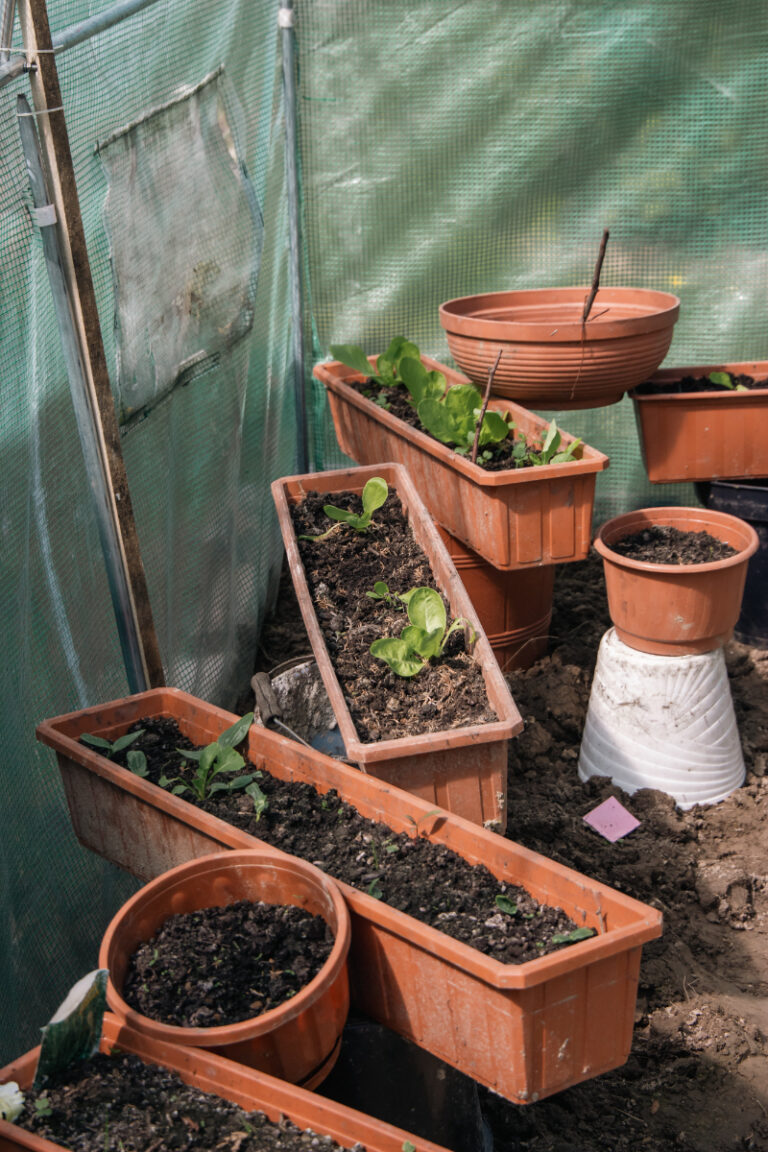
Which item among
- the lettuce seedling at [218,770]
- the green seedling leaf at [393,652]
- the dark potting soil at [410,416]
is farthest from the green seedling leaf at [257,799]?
the dark potting soil at [410,416]

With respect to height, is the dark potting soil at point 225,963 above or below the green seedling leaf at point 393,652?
below

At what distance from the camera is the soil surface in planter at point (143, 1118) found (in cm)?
123

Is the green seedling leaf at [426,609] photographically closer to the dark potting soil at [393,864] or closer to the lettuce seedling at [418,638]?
the lettuce seedling at [418,638]

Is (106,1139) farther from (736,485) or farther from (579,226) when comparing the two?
(579,226)

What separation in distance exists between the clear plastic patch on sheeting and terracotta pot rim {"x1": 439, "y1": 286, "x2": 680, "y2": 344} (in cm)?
67

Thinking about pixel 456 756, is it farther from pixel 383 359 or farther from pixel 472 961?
pixel 383 359

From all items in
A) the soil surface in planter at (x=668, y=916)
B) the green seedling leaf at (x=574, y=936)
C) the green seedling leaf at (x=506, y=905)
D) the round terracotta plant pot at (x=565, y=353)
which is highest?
the round terracotta plant pot at (x=565, y=353)

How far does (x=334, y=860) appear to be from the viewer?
1.68 metres

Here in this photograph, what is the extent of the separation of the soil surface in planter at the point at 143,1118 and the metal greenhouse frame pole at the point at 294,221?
3.02 metres

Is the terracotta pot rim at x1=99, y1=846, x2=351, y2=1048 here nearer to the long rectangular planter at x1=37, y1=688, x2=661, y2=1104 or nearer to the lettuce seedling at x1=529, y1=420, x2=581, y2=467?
the long rectangular planter at x1=37, y1=688, x2=661, y2=1104

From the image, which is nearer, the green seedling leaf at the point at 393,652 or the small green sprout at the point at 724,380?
the green seedling leaf at the point at 393,652

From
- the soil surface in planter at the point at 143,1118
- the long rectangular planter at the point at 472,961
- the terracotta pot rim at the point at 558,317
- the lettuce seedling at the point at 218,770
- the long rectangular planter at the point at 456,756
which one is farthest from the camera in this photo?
the terracotta pot rim at the point at 558,317

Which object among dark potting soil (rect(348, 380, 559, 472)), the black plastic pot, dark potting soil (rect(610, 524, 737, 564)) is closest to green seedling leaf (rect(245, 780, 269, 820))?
dark potting soil (rect(348, 380, 559, 472))

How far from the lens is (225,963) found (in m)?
1.46
